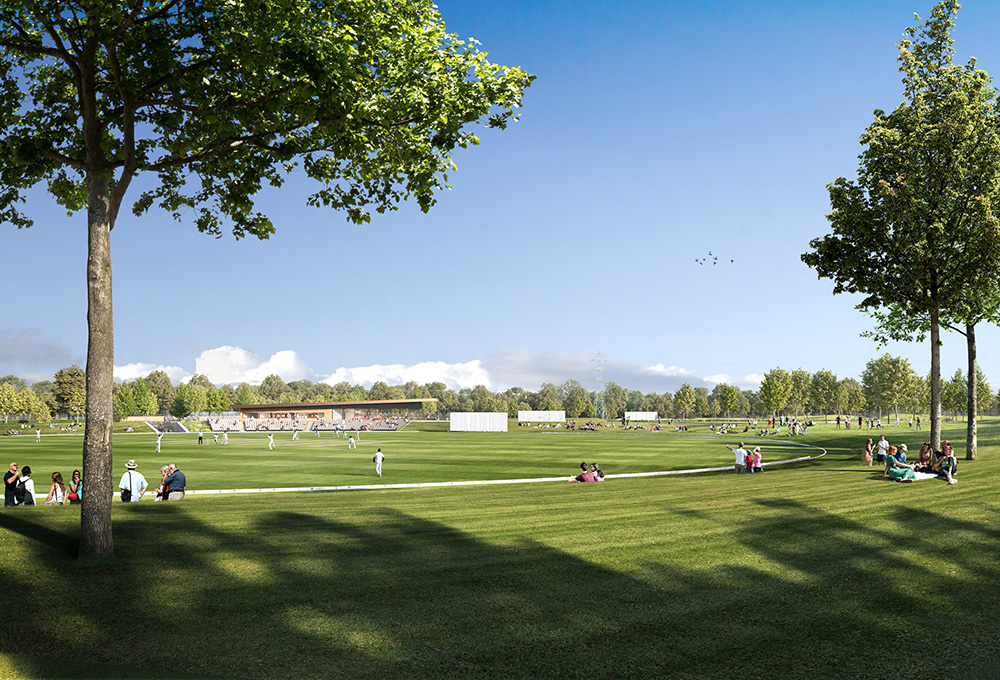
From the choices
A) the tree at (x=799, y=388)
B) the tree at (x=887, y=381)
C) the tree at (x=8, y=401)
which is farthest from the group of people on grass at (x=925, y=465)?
the tree at (x=8, y=401)

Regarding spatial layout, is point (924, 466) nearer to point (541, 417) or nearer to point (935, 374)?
point (935, 374)

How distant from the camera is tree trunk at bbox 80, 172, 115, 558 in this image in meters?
11.4

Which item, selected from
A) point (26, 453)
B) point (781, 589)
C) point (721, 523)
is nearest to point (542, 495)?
point (721, 523)

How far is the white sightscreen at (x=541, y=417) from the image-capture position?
396 ft

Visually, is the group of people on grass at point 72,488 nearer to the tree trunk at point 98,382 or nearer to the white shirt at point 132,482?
the white shirt at point 132,482

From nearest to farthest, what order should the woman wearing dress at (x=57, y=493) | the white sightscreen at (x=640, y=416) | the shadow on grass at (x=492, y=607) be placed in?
the shadow on grass at (x=492, y=607), the woman wearing dress at (x=57, y=493), the white sightscreen at (x=640, y=416)

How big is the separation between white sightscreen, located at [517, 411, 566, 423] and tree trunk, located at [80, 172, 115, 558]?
359ft

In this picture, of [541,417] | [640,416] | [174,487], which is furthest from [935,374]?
[640,416]

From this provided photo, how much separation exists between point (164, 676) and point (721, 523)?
1163 centimetres

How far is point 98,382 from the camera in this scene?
37.8ft

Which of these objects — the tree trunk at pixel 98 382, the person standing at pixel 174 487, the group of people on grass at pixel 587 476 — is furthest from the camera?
the group of people on grass at pixel 587 476

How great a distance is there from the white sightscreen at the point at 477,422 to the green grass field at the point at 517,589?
255ft

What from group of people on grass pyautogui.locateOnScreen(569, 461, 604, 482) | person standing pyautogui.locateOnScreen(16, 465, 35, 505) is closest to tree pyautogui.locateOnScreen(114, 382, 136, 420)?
person standing pyautogui.locateOnScreen(16, 465, 35, 505)

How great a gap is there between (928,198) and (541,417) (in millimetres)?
98947
